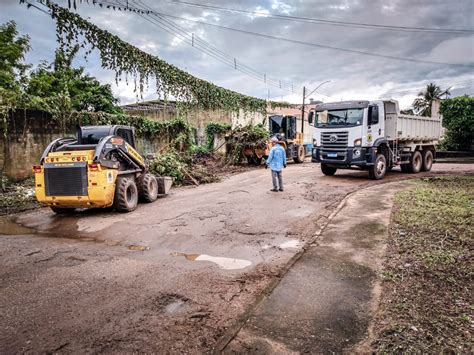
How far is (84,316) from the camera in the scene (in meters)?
3.50

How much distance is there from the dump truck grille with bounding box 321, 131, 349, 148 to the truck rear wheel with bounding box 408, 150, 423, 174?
14.8 feet

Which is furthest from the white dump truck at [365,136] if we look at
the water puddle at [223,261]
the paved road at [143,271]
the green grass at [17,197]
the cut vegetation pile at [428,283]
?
the green grass at [17,197]

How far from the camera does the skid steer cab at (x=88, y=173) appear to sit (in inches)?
303

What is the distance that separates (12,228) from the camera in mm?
7434

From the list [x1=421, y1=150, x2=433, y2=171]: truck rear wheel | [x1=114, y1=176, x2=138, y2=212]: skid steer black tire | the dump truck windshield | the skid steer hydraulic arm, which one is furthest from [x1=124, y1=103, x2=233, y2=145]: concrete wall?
[x1=114, y1=176, x2=138, y2=212]: skid steer black tire

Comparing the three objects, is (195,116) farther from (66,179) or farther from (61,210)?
(66,179)

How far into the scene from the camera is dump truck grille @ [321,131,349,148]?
12938mm

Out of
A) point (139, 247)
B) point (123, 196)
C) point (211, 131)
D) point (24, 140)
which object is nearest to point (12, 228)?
point (123, 196)

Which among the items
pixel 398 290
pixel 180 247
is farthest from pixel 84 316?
pixel 398 290

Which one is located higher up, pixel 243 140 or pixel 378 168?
pixel 243 140

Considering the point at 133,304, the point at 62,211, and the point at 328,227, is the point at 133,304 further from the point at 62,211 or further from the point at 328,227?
the point at 62,211

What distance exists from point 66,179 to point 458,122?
26780mm

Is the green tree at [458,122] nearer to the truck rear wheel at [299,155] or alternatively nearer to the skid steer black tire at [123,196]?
the truck rear wheel at [299,155]

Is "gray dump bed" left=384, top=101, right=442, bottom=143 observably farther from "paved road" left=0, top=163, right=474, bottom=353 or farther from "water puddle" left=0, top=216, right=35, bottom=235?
"water puddle" left=0, top=216, right=35, bottom=235
